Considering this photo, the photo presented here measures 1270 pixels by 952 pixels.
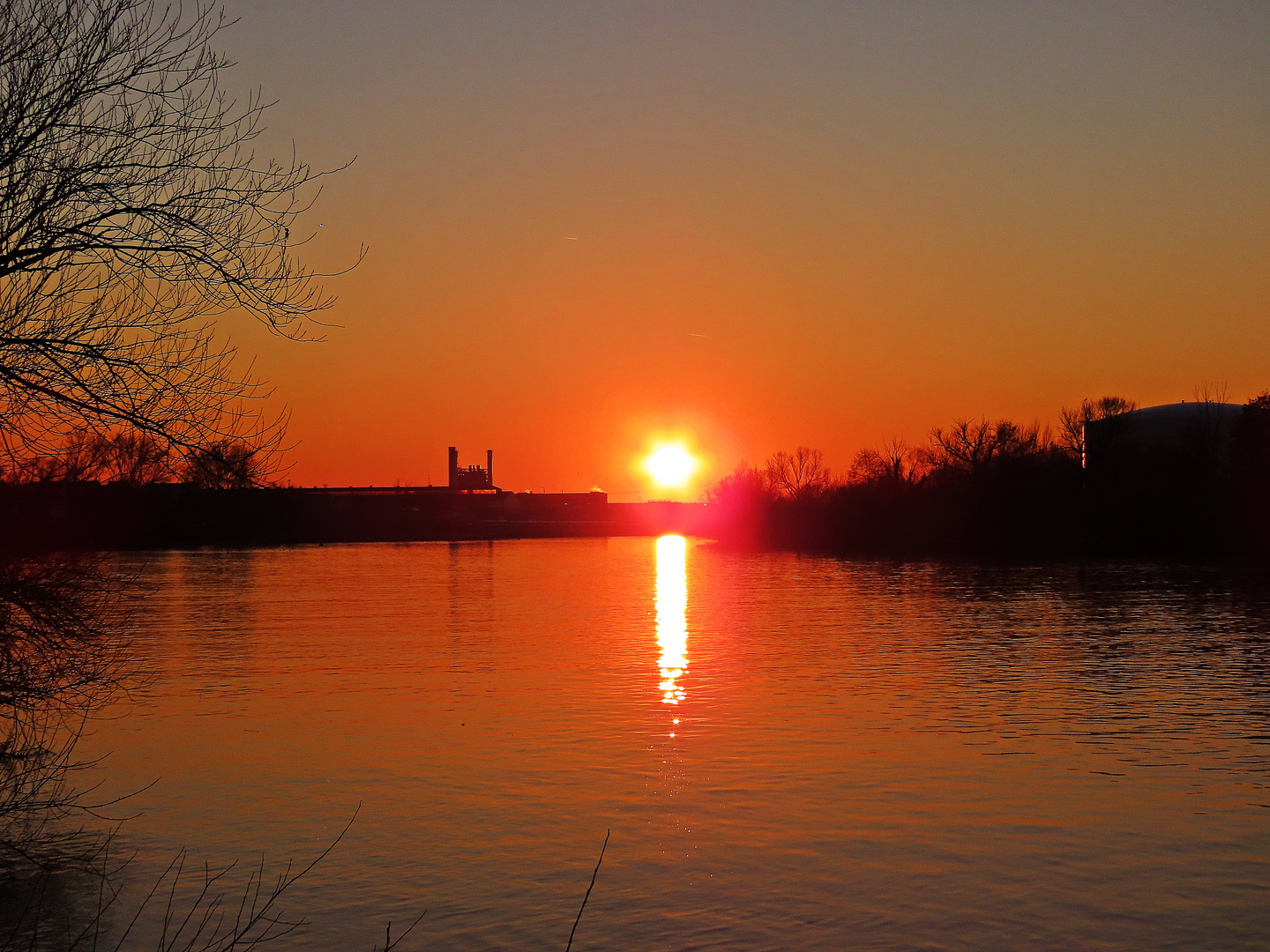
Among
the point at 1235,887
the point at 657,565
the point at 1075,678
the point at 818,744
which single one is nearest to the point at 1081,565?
the point at 657,565

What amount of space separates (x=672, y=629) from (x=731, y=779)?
912 inches

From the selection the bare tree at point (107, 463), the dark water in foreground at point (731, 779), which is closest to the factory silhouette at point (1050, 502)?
the dark water in foreground at point (731, 779)

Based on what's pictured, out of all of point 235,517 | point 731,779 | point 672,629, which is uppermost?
point 235,517

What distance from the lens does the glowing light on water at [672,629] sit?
90.0 ft

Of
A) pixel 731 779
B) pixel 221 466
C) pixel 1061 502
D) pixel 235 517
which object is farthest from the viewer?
pixel 1061 502

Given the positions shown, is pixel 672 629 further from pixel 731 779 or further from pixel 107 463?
pixel 107 463

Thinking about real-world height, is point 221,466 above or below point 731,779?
above

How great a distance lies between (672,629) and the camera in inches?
1609

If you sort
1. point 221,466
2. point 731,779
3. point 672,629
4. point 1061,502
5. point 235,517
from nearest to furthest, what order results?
point 221,466 → point 731,779 → point 235,517 → point 672,629 → point 1061,502

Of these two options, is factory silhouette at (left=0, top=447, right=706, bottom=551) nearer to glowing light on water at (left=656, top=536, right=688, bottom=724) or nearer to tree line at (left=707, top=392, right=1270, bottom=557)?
glowing light on water at (left=656, top=536, right=688, bottom=724)

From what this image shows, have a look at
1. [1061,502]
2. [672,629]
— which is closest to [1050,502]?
[1061,502]

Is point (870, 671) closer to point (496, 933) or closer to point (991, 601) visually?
point (496, 933)

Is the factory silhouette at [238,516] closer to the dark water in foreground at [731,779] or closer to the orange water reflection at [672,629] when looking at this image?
the dark water in foreground at [731,779]

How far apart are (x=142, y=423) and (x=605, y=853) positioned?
23.7 feet
